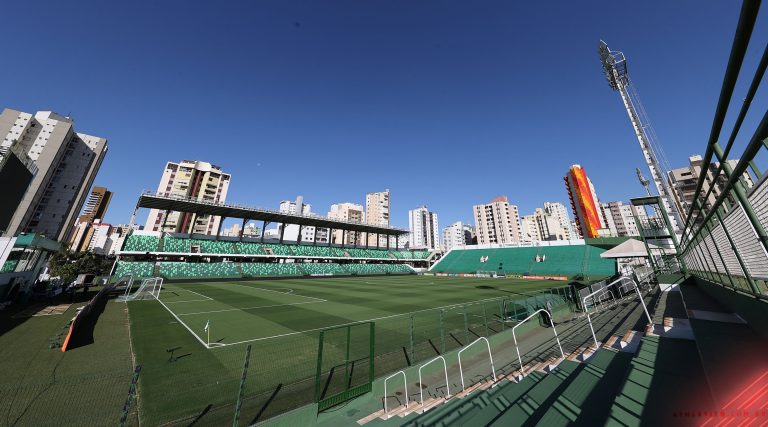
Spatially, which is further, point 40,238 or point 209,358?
point 40,238

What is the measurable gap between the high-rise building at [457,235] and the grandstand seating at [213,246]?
127 metres

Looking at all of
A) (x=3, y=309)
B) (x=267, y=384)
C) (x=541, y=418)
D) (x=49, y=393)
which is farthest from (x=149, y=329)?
(x=541, y=418)

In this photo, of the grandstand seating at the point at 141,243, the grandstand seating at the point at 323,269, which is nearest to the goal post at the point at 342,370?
the grandstand seating at the point at 323,269

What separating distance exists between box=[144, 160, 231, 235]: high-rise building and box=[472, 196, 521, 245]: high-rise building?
11064 cm

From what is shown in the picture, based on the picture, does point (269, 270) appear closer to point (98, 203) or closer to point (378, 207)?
point (378, 207)

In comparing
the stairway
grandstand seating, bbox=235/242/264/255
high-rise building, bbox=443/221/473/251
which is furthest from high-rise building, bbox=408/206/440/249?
the stairway

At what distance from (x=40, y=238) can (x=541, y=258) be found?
6293 centimetres

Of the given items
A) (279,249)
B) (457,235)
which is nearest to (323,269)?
(279,249)

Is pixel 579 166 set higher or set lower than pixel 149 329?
higher

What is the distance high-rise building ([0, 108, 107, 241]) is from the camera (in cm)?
6153

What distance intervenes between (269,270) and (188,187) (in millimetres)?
57649

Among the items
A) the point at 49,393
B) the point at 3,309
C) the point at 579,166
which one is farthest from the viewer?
the point at 579,166

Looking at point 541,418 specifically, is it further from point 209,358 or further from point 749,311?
point 209,358

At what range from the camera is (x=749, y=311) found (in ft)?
13.7
